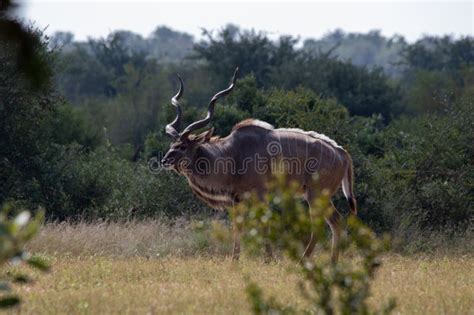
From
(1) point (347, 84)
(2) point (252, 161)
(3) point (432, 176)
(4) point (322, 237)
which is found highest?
(4) point (322, 237)

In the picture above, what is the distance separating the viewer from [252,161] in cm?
1068

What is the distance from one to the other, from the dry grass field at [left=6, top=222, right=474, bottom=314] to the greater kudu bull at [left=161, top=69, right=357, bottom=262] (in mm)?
734

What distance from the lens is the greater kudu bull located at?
413 inches

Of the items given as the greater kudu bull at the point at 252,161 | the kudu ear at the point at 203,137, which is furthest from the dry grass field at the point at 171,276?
the kudu ear at the point at 203,137

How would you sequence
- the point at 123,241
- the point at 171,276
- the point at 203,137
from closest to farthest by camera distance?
the point at 171,276 → the point at 203,137 → the point at 123,241

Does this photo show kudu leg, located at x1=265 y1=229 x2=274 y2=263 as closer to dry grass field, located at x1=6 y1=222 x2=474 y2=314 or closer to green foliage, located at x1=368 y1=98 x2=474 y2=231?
dry grass field, located at x1=6 y1=222 x2=474 y2=314

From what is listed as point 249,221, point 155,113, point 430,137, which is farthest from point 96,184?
point 155,113

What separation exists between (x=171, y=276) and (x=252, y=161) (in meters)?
2.17

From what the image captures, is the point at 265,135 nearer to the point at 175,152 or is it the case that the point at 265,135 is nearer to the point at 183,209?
the point at 175,152

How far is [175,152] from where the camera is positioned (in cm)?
1073

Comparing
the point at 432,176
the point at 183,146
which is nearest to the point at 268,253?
the point at 183,146

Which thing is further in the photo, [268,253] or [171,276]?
[268,253]

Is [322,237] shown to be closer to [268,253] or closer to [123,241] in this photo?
[268,253]

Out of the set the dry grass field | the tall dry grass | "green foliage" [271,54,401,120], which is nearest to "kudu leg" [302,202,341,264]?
the dry grass field
